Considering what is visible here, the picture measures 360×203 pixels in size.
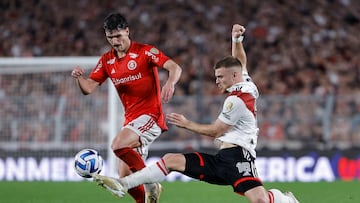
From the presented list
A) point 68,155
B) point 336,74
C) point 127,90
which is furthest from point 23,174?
point 127,90

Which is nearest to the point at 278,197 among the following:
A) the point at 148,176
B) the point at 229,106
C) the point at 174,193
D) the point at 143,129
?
the point at 229,106

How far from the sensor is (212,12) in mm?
21453

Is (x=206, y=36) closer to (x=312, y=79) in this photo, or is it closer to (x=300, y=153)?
(x=312, y=79)

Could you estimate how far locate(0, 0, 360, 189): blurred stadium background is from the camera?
1627 centimetres

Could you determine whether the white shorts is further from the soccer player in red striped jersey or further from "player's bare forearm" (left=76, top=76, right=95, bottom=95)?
"player's bare forearm" (left=76, top=76, right=95, bottom=95)

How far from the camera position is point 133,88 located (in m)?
9.27

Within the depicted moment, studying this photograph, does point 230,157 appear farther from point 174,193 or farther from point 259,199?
point 174,193

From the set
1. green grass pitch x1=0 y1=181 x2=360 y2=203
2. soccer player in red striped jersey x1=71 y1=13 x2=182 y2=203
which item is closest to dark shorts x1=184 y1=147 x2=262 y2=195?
soccer player in red striped jersey x1=71 y1=13 x2=182 y2=203

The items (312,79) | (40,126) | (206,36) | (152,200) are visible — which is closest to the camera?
(152,200)

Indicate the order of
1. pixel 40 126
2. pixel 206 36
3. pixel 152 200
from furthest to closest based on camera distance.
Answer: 1. pixel 206 36
2. pixel 40 126
3. pixel 152 200

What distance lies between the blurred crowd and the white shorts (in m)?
7.81

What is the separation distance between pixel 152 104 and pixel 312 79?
9.43 meters

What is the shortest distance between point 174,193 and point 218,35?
891 cm

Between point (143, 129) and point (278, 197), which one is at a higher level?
point (143, 129)
